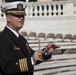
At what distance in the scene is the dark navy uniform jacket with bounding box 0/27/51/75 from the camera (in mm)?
3164

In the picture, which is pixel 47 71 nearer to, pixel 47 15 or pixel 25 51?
pixel 25 51

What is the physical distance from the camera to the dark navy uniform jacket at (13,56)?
10.4ft

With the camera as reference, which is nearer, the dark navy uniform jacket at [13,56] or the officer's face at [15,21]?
the dark navy uniform jacket at [13,56]

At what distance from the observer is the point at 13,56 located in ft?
10.8

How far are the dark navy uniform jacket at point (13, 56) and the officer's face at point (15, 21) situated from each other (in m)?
0.08

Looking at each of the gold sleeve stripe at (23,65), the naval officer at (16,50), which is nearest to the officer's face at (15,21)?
the naval officer at (16,50)

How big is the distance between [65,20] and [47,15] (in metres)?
1.09

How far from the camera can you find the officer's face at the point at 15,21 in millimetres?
3369

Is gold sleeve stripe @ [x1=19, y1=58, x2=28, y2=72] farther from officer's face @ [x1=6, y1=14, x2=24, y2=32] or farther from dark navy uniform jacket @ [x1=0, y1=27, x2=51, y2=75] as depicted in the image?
officer's face @ [x1=6, y1=14, x2=24, y2=32]

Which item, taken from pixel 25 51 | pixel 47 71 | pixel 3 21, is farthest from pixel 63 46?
pixel 25 51

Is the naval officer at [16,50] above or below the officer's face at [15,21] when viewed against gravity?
below

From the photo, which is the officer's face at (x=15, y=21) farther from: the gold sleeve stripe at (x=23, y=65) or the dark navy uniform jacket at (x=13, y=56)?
the gold sleeve stripe at (x=23, y=65)

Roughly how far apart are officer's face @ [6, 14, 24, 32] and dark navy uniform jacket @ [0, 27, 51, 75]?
83mm

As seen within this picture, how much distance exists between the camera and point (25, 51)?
352 centimetres
